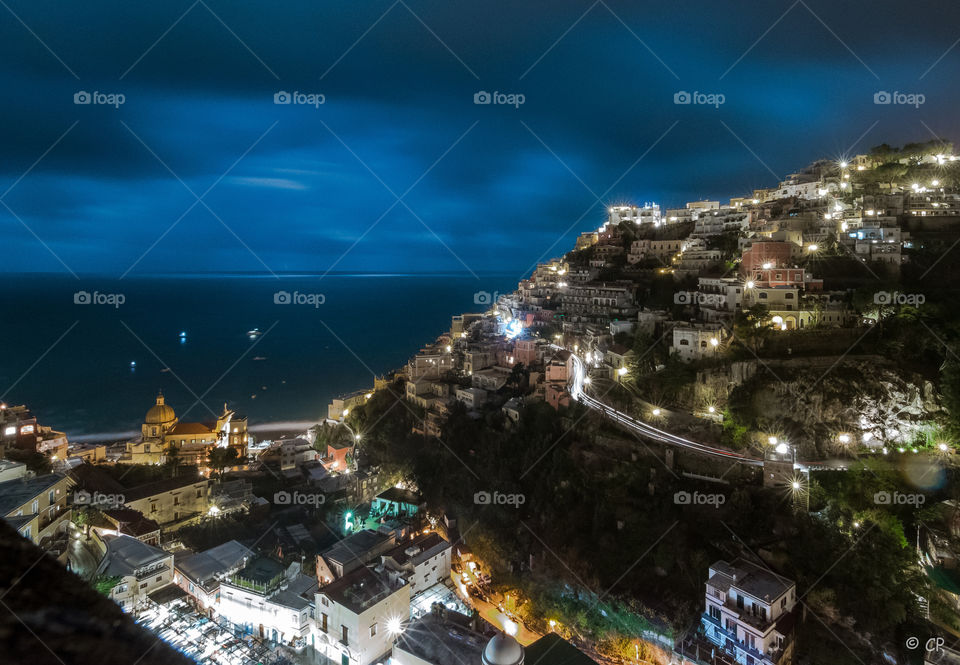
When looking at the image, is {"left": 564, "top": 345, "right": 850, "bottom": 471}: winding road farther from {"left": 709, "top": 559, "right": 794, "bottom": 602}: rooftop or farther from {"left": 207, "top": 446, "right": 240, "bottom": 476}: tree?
{"left": 207, "top": 446, "right": 240, "bottom": 476}: tree

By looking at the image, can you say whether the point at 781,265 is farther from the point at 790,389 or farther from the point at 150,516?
the point at 150,516

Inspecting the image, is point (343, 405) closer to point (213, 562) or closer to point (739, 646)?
point (213, 562)

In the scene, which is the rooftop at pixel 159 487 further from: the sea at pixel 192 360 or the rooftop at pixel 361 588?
the rooftop at pixel 361 588

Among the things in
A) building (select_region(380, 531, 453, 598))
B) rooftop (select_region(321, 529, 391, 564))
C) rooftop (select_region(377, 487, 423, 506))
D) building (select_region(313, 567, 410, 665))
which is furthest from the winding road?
building (select_region(313, 567, 410, 665))

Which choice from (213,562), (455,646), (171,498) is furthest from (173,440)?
(455,646)

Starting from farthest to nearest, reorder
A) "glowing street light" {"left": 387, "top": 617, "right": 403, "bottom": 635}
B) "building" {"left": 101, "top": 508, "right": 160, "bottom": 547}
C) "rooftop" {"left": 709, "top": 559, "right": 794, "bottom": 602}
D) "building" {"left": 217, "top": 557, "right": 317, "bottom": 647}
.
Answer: "building" {"left": 101, "top": 508, "right": 160, "bottom": 547} → "building" {"left": 217, "top": 557, "right": 317, "bottom": 647} → "glowing street light" {"left": 387, "top": 617, "right": 403, "bottom": 635} → "rooftop" {"left": 709, "top": 559, "right": 794, "bottom": 602}
